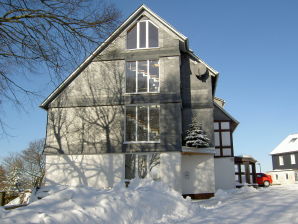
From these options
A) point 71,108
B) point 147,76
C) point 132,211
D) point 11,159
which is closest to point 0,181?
point 11,159

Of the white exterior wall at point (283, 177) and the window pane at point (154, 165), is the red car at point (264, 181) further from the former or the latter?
the window pane at point (154, 165)

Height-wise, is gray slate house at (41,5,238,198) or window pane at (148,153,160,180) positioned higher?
gray slate house at (41,5,238,198)

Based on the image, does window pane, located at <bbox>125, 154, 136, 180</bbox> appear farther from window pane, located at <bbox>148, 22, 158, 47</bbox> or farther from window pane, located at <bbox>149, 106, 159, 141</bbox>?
window pane, located at <bbox>148, 22, 158, 47</bbox>

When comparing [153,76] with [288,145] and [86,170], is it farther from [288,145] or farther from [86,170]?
[288,145]

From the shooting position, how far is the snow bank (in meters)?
6.54

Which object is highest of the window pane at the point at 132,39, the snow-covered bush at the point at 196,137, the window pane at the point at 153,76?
the window pane at the point at 132,39

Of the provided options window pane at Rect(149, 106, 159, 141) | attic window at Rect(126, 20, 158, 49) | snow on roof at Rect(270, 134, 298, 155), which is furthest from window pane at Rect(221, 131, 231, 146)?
snow on roof at Rect(270, 134, 298, 155)

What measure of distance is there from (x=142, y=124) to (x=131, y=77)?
A: 9.96 ft

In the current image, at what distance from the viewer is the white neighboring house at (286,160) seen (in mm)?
38375

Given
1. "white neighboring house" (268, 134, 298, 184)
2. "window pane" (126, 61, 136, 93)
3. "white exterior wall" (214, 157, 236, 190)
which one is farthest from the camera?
"white neighboring house" (268, 134, 298, 184)

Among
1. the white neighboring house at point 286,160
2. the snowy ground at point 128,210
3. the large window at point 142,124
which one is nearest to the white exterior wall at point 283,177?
the white neighboring house at point 286,160

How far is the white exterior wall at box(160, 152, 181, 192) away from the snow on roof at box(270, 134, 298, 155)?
3187cm

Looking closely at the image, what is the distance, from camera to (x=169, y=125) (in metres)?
17.6

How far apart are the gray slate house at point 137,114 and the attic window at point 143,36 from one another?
0.20 feet
